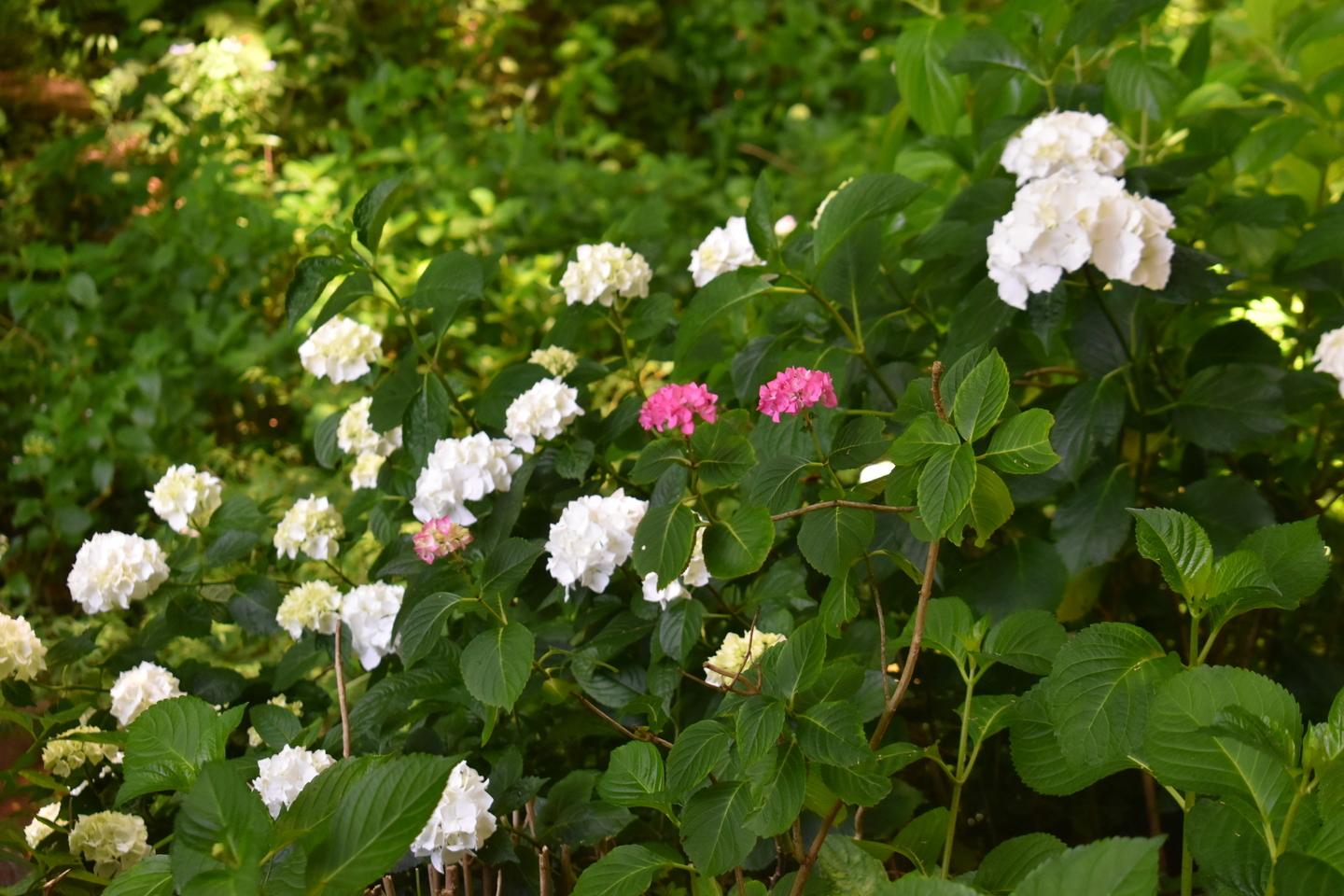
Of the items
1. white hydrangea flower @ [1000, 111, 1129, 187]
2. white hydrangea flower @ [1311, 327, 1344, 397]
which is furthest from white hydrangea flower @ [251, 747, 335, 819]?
white hydrangea flower @ [1311, 327, 1344, 397]

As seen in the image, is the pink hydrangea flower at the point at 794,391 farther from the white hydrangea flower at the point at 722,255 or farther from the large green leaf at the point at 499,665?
the white hydrangea flower at the point at 722,255

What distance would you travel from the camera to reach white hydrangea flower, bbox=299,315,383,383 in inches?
47.1

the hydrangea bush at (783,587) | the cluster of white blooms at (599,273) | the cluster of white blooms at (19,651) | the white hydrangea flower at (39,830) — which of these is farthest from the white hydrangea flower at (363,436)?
the white hydrangea flower at (39,830)

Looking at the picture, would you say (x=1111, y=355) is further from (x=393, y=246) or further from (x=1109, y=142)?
(x=393, y=246)

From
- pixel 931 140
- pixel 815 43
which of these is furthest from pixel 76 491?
pixel 815 43

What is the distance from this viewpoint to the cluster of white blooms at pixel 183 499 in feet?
4.14

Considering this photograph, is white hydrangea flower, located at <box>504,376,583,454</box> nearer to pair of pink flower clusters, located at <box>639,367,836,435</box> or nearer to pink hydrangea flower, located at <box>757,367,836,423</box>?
pair of pink flower clusters, located at <box>639,367,836,435</box>

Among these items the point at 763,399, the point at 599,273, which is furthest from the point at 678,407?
the point at 599,273

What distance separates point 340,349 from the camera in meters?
1.21

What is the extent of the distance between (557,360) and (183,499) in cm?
51

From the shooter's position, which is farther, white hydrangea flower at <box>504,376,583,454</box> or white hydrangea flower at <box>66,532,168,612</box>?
white hydrangea flower at <box>66,532,168,612</box>

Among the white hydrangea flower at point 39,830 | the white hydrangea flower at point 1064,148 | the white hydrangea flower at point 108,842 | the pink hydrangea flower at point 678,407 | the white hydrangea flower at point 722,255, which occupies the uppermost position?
the white hydrangea flower at point 1064,148

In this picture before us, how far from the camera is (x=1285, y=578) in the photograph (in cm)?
68

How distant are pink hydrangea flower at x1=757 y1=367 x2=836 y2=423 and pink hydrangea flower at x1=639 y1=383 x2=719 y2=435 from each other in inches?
2.6
